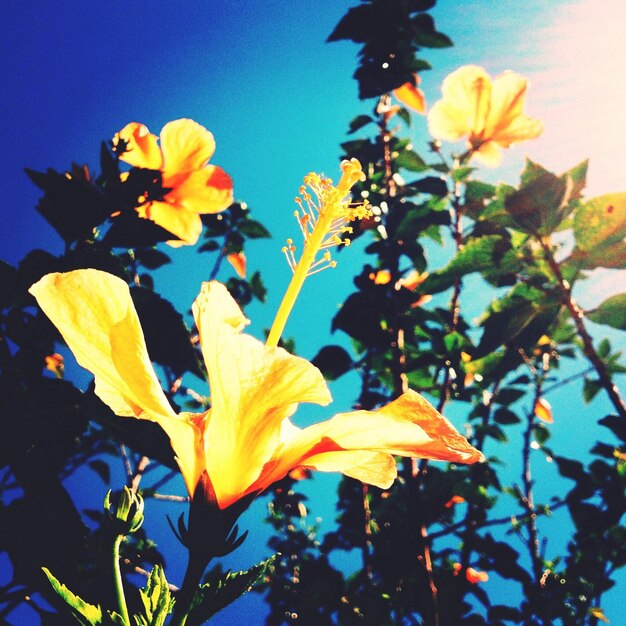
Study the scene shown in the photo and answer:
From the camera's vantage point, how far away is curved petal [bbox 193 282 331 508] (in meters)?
0.66

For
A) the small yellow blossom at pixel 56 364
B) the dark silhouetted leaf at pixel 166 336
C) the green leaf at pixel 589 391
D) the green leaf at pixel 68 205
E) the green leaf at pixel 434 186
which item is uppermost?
the green leaf at pixel 434 186

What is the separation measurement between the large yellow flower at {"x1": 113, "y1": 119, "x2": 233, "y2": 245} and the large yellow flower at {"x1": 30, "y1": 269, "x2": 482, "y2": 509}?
113 centimetres

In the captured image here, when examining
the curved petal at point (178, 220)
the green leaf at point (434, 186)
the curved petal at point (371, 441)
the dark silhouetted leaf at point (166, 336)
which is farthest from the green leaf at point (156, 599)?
the green leaf at point (434, 186)

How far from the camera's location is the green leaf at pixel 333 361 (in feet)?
8.29

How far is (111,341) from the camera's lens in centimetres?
66

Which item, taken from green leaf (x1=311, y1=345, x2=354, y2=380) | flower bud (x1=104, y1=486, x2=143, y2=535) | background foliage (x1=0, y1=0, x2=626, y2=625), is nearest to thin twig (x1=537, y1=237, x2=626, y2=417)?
Result: background foliage (x1=0, y1=0, x2=626, y2=625)

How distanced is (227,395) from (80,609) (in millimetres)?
289

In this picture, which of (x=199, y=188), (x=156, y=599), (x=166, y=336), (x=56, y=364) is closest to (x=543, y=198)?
(x=199, y=188)

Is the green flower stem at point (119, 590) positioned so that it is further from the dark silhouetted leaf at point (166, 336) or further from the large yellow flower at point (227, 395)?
the dark silhouetted leaf at point (166, 336)

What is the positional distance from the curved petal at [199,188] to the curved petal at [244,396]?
3.97 feet

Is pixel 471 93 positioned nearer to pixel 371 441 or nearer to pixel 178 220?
pixel 178 220

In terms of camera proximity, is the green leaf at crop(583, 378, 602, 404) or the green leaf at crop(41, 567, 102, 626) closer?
the green leaf at crop(41, 567, 102, 626)

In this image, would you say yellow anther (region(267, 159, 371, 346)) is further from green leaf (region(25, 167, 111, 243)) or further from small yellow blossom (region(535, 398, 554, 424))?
small yellow blossom (region(535, 398, 554, 424))

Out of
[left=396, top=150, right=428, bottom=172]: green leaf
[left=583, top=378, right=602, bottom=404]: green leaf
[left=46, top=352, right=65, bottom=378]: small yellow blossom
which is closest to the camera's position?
[left=46, top=352, right=65, bottom=378]: small yellow blossom
